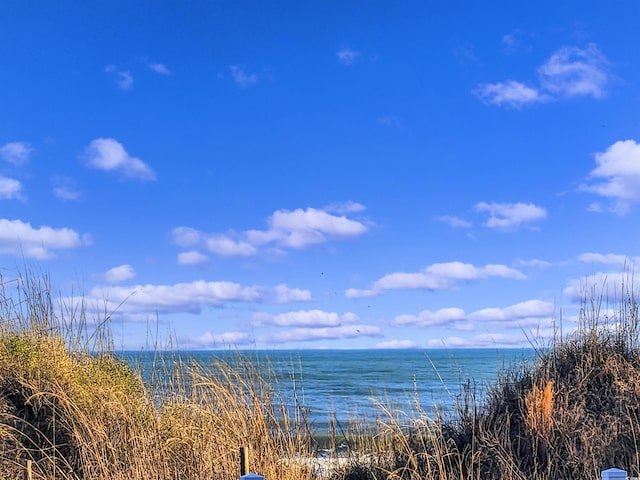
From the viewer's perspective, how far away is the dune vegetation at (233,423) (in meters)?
5.82

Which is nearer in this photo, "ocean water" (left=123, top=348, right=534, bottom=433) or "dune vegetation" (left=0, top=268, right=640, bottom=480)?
"dune vegetation" (left=0, top=268, right=640, bottom=480)

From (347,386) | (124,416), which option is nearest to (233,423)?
(124,416)

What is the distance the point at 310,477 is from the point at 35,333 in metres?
3.63

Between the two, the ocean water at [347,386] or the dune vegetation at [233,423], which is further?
the ocean water at [347,386]

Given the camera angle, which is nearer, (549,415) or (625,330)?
(549,415)

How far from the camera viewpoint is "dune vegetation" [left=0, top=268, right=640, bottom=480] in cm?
582

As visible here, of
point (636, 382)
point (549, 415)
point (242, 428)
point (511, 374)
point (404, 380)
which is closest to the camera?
point (242, 428)

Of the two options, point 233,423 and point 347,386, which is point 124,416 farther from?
point 347,386

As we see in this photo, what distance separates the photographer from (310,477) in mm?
6230

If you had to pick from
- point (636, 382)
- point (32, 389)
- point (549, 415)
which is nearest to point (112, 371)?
point (32, 389)

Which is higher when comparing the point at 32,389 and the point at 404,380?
the point at 32,389

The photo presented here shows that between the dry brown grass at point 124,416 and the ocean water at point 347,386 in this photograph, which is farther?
the ocean water at point 347,386

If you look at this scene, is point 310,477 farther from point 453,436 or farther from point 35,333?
point 35,333

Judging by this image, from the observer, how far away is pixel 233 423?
6141 millimetres
